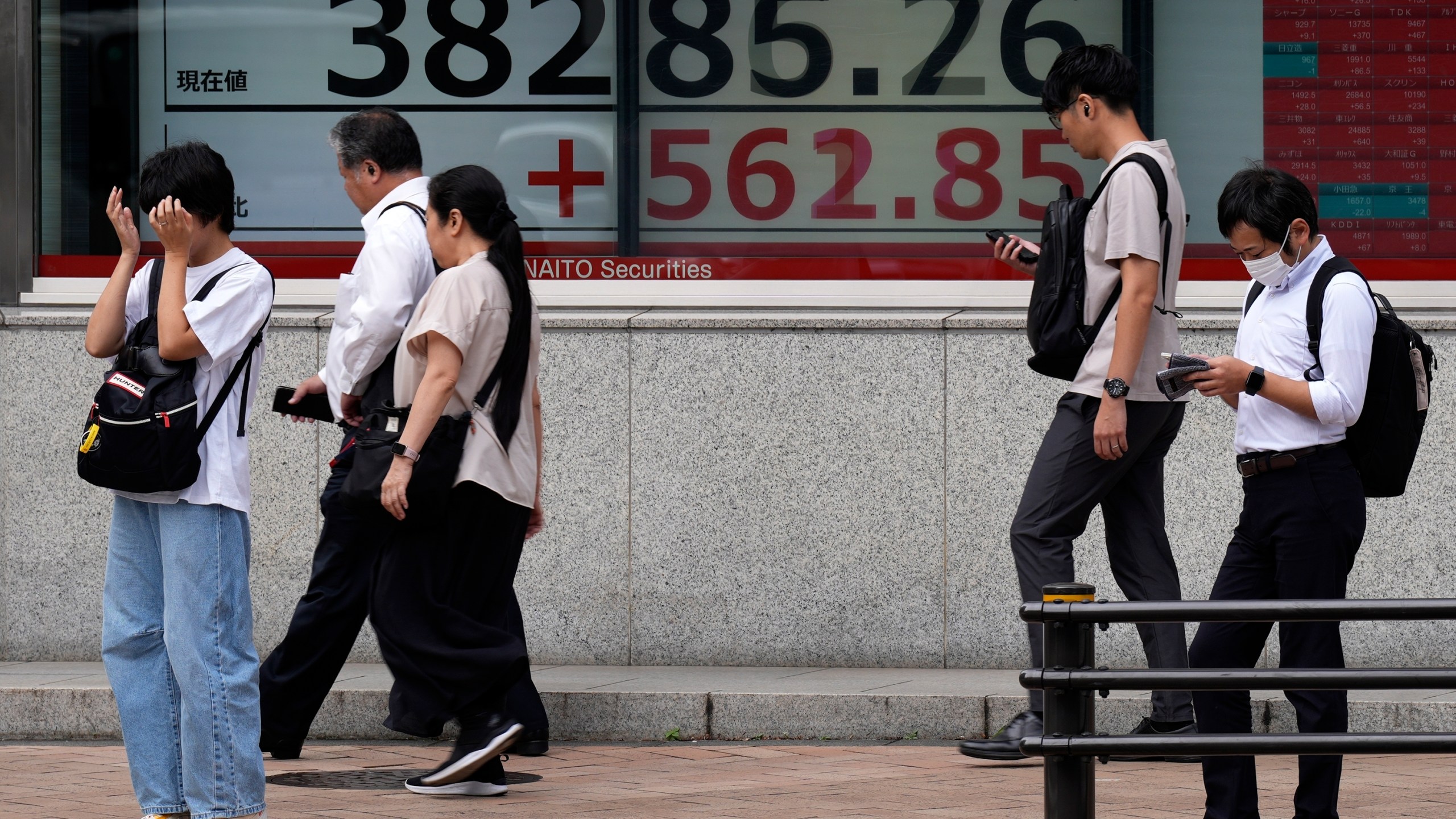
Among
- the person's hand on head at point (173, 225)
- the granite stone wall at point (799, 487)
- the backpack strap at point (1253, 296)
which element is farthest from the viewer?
the granite stone wall at point (799, 487)

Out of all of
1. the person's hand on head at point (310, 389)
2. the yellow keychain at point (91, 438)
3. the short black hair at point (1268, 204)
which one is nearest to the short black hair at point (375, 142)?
the person's hand on head at point (310, 389)

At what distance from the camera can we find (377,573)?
502cm

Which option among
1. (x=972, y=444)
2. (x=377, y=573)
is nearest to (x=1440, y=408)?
(x=972, y=444)

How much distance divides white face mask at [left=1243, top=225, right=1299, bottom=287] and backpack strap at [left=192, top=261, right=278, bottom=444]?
2.42 metres

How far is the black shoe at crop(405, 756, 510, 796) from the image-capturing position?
16.6ft

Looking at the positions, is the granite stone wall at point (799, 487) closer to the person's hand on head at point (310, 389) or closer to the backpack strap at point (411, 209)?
the person's hand on head at point (310, 389)

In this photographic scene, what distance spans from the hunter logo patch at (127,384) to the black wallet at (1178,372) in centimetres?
242

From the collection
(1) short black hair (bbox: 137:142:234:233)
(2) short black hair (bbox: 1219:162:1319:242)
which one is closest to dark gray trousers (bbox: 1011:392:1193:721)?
(2) short black hair (bbox: 1219:162:1319:242)

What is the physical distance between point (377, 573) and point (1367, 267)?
4598 millimetres

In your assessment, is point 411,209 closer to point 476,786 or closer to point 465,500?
point 465,500

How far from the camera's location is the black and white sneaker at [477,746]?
5012 millimetres

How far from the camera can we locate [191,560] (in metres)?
4.17

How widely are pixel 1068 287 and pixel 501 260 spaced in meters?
1.68

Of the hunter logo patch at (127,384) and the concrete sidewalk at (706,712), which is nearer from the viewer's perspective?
the hunter logo patch at (127,384)
